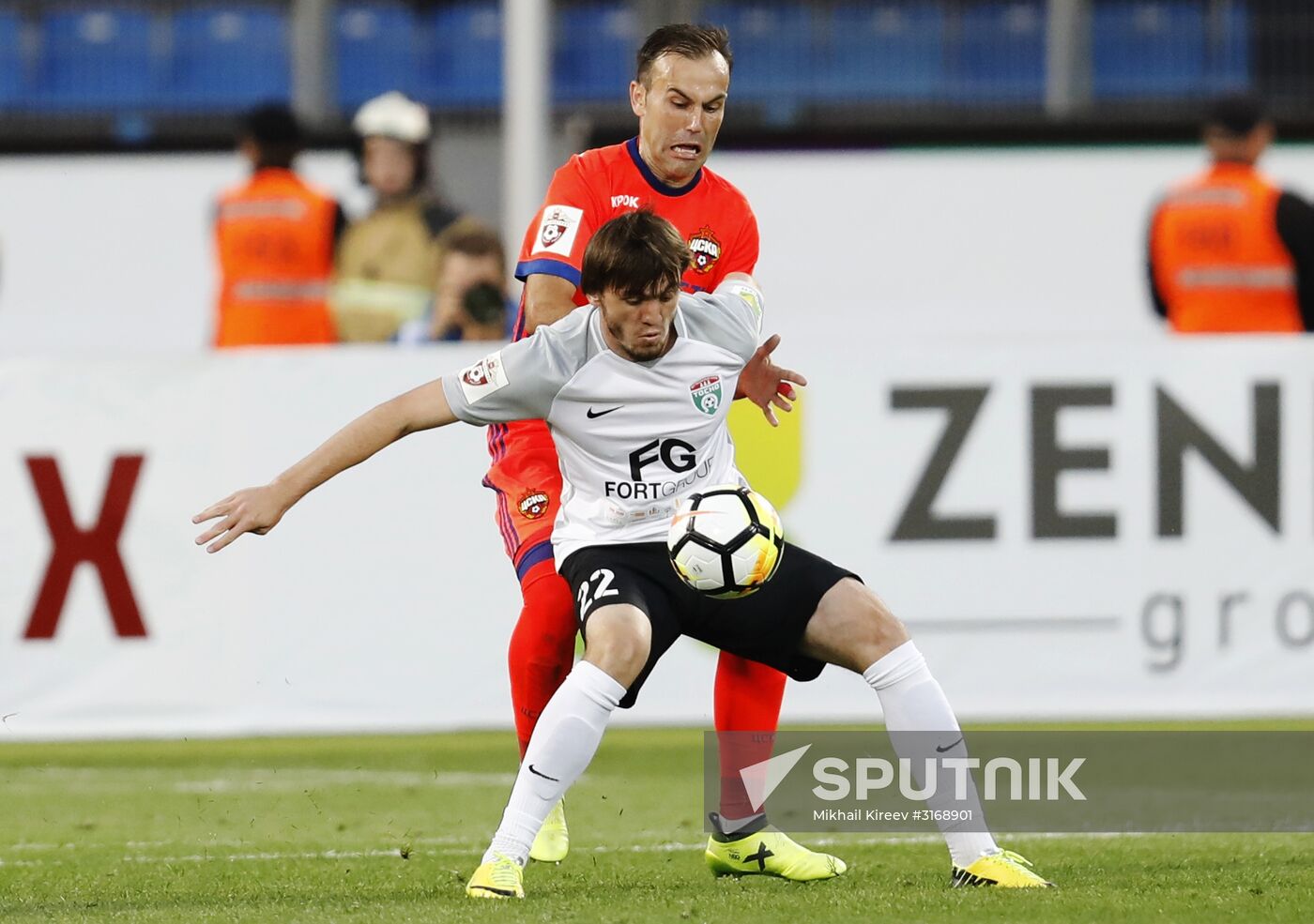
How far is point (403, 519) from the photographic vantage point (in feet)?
27.5

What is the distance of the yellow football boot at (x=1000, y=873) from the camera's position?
15.8ft

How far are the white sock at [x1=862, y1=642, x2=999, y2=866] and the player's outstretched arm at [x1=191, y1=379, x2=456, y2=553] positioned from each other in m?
1.13

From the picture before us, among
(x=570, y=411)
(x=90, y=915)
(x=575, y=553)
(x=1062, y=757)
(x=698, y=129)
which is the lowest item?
(x=1062, y=757)

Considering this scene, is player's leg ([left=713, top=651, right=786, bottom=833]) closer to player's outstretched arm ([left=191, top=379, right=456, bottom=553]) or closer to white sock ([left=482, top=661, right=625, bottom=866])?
white sock ([left=482, top=661, right=625, bottom=866])

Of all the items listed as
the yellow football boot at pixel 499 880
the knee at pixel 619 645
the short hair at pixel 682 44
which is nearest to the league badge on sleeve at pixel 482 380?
the knee at pixel 619 645

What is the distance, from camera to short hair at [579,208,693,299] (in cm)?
475

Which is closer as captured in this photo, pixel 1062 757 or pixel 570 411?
pixel 570 411

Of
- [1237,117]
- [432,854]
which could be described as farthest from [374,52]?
[432,854]

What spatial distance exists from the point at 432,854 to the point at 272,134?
6080mm

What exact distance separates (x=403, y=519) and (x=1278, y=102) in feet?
24.7

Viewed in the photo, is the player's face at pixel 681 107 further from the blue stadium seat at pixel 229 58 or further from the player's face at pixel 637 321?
the blue stadium seat at pixel 229 58

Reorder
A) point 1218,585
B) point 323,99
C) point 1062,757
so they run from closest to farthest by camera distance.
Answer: point 1062,757, point 1218,585, point 323,99

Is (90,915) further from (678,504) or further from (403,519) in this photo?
(403,519)

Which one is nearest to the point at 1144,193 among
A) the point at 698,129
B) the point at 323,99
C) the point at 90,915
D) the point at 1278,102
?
the point at 1278,102
